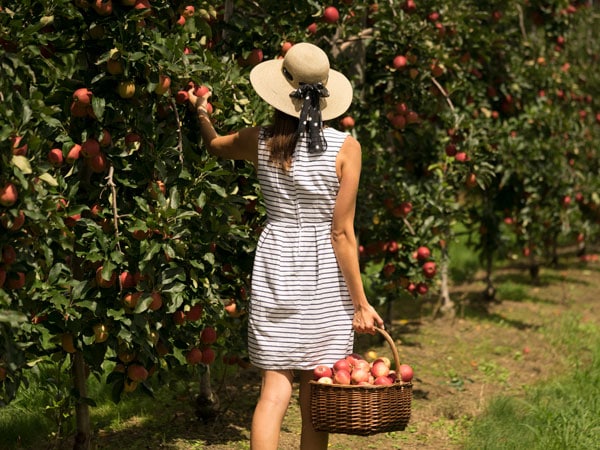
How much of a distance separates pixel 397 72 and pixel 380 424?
9.75 feet

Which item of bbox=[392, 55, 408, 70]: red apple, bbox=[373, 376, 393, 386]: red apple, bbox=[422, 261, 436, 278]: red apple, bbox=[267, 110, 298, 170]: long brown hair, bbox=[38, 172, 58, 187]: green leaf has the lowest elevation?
bbox=[373, 376, 393, 386]: red apple

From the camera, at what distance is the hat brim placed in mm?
3344

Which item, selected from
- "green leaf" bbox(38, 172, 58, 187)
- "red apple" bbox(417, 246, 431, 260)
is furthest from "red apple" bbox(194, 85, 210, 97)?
"red apple" bbox(417, 246, 431, 260)

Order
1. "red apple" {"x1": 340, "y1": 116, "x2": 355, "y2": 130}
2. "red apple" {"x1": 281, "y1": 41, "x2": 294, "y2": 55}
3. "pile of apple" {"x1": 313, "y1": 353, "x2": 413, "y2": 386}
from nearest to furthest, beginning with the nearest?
"pile of apple" {"x1": 313, "y1": 353, "x2": 413, "y2": 386}
"red apple" {"x1": 281, "y1": 41, "x2": 294, "y2": 55}
"red apple" {"x1": 340, "y1": 116, "x2": 355, "y2": 130}

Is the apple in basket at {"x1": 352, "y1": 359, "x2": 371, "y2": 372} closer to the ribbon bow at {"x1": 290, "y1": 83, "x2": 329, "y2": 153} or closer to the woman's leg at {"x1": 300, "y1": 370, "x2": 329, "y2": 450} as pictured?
the woman's leg at {"x1": 300, "y1": 370, "x2": 329, "y2": 450}

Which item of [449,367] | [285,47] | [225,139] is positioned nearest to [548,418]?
[449,367]

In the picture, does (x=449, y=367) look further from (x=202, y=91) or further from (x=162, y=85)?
(x=162, y=85)

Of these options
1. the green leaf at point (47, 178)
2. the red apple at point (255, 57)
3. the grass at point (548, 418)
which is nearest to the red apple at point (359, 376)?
the green leaf at point (47, 178)

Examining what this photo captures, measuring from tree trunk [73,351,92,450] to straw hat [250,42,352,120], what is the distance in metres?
1.26

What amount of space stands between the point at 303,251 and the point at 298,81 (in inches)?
22.9

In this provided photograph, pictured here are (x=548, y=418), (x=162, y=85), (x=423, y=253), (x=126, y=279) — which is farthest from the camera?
(x=423, y=253)

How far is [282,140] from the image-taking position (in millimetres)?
3340

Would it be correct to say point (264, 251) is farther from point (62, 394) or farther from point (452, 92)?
point (452, 92)

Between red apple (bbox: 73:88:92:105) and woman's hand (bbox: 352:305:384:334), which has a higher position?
red apple (bbox: 73:88:92:105)
